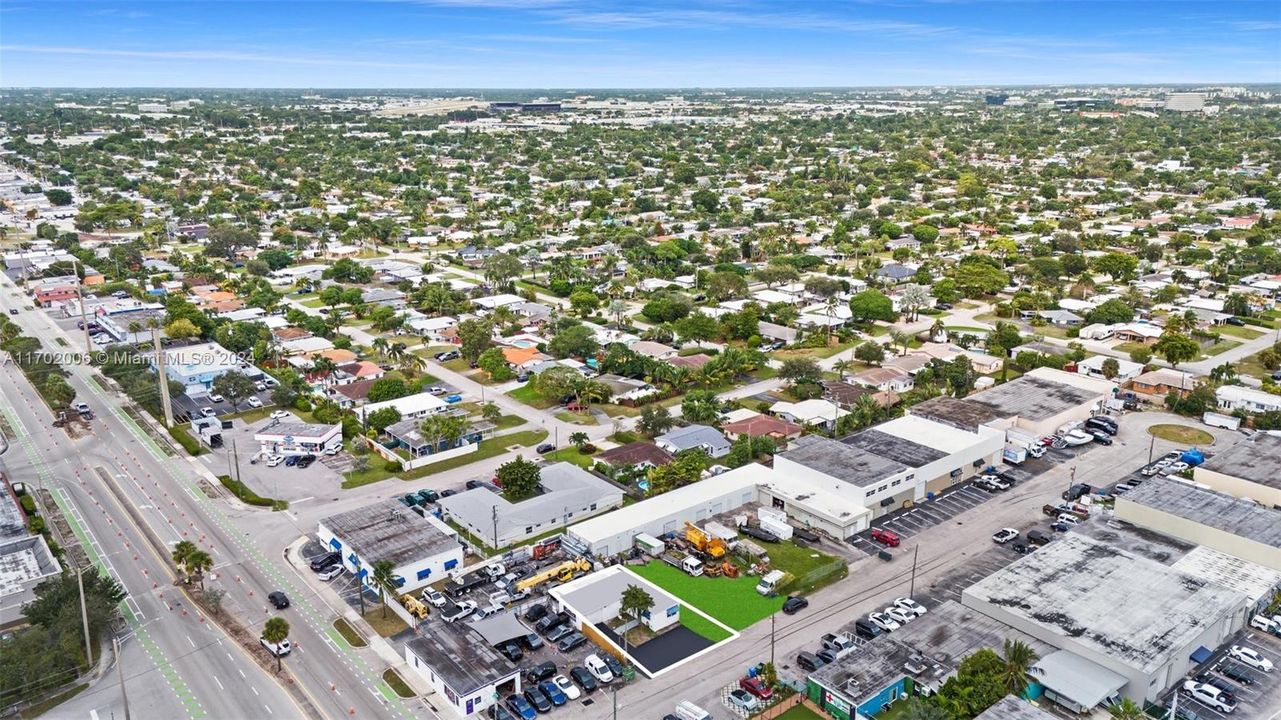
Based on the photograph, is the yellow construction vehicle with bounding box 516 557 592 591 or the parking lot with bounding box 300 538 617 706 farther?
the yellow construction vehicle with bounding box 516 557 592 591

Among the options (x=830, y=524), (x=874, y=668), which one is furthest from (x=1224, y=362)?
(x=874, y=668)

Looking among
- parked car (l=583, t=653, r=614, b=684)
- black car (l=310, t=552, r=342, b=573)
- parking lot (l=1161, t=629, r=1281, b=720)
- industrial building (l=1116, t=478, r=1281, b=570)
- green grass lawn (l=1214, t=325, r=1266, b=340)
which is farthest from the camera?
green grass lawn (l=1214, t=325, r=1266, b=340)

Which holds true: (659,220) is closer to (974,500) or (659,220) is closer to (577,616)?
(974,500)

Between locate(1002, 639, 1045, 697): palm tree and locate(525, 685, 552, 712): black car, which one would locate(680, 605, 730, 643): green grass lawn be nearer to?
locate(525, 685, 552, 712): black car

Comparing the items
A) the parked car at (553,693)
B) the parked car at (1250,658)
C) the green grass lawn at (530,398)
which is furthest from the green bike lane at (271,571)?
the parked car at (1250,658)

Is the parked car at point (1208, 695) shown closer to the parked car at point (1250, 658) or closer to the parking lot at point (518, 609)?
the parked car at point (1250, 658)

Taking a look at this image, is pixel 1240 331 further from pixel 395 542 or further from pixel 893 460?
pixel 395 542

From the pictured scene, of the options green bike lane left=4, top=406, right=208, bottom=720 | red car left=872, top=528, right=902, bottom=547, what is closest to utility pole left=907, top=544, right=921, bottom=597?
red car left=872, top=528, right=902, bottom=547
